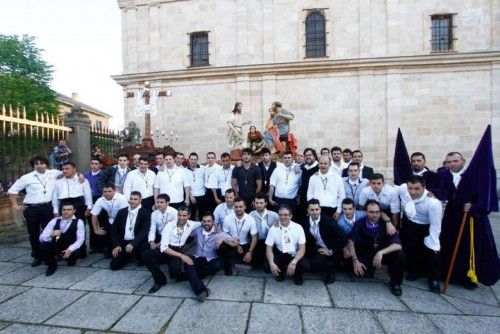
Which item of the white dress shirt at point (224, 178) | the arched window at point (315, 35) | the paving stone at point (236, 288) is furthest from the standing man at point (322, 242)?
the arched window at point (315, 35)

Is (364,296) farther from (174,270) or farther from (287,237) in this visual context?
(174,270)

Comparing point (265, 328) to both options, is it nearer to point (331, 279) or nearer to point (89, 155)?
point (331, 279)

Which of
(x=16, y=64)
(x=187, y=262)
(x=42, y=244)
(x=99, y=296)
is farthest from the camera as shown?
(x=16, y=64)

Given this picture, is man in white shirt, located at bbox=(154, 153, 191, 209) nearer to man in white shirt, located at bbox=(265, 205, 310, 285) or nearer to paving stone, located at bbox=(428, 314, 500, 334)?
man in white shirt, located at bbox=(265, 205, 310, 285)

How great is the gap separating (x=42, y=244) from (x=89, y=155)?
14.1 feet

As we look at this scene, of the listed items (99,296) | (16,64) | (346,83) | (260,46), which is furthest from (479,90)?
(16,64)

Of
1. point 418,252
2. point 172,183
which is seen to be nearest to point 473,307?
point 418,252

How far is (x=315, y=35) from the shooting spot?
51.1 feet

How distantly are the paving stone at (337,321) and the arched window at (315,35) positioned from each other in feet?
45.8

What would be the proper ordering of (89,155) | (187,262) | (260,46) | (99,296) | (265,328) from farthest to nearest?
(260,46)
(89,155)
(187,262)
(99,296)
(265,328)

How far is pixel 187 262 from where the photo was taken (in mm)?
4477

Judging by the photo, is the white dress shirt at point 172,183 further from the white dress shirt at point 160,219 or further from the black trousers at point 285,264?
the black trousers at point 285,264

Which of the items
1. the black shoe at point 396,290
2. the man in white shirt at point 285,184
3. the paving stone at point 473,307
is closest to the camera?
the paving stone at point 473,307

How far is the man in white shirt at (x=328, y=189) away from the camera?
5.69 metres
